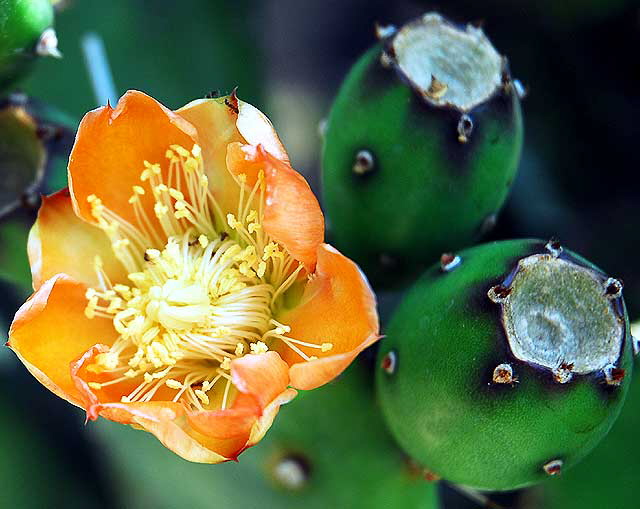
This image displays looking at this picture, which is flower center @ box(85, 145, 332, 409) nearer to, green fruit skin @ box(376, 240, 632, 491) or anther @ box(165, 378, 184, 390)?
anther @ box(165, 378, 184, 390)

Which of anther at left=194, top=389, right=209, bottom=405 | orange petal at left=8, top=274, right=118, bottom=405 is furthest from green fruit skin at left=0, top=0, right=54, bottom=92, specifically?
anther at left=194, top=389, right=209, bottom=405

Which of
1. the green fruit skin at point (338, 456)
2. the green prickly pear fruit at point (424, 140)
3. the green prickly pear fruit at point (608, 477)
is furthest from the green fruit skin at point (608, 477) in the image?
the green prickly pear fruit at point (424, 140)

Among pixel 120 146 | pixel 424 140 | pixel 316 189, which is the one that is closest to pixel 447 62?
pixel 424 140

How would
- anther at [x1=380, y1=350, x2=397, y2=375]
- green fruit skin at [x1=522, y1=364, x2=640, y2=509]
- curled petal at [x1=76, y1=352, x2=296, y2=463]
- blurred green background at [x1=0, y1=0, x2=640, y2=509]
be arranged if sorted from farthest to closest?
green fruit skin at [x1=522, y1=364, x2=640, y2=509] → blurred green background at [x1=0, y1=0, x2=640, y2=509] → anther at [x1=380, y1=350, x2=397, y2=375] → curled petal at [x1=76, y1=352, x2=296, y2=463]

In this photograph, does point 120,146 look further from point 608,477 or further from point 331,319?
point 608,477

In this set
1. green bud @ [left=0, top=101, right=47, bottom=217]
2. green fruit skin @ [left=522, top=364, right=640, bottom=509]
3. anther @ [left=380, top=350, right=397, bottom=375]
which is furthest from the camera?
green fruit skin @ [left=522, top=364, right=640, bottom=509]

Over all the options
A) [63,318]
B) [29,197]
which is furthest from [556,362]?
[29,197]

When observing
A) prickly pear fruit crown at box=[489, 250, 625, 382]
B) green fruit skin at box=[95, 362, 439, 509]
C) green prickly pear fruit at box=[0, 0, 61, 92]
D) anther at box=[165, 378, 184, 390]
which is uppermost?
green prickly pear fruit at box=[0, 0, 61, 92]

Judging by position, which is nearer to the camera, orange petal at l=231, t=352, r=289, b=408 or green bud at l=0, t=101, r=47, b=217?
orange petal at l=231, t=352, r=289, b=408
